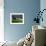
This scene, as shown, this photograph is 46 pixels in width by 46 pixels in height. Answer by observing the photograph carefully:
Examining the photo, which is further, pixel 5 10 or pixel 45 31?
pixel 5 10

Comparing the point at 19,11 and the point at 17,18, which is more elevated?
the point at 19,11

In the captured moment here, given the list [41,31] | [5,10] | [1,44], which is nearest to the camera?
[41,31]

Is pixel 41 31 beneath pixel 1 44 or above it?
above

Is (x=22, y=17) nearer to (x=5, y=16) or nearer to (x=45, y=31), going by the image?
(x=5, y=16)

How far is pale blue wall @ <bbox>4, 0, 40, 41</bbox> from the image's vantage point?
5551mm

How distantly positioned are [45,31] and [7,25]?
3101 millimetres

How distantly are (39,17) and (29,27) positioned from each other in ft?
1.94

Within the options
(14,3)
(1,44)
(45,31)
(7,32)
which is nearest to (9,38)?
(7,32)

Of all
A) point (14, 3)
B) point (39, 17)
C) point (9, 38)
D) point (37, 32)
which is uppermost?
point (14, 3)

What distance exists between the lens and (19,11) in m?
5.58

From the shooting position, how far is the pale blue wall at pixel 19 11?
219 inches

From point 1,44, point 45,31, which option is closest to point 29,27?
point 1,44

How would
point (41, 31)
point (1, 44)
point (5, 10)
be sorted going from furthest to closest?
point (5, 10), point (1, 44), point (41, 31)

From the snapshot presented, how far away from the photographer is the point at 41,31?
258 centimetres
